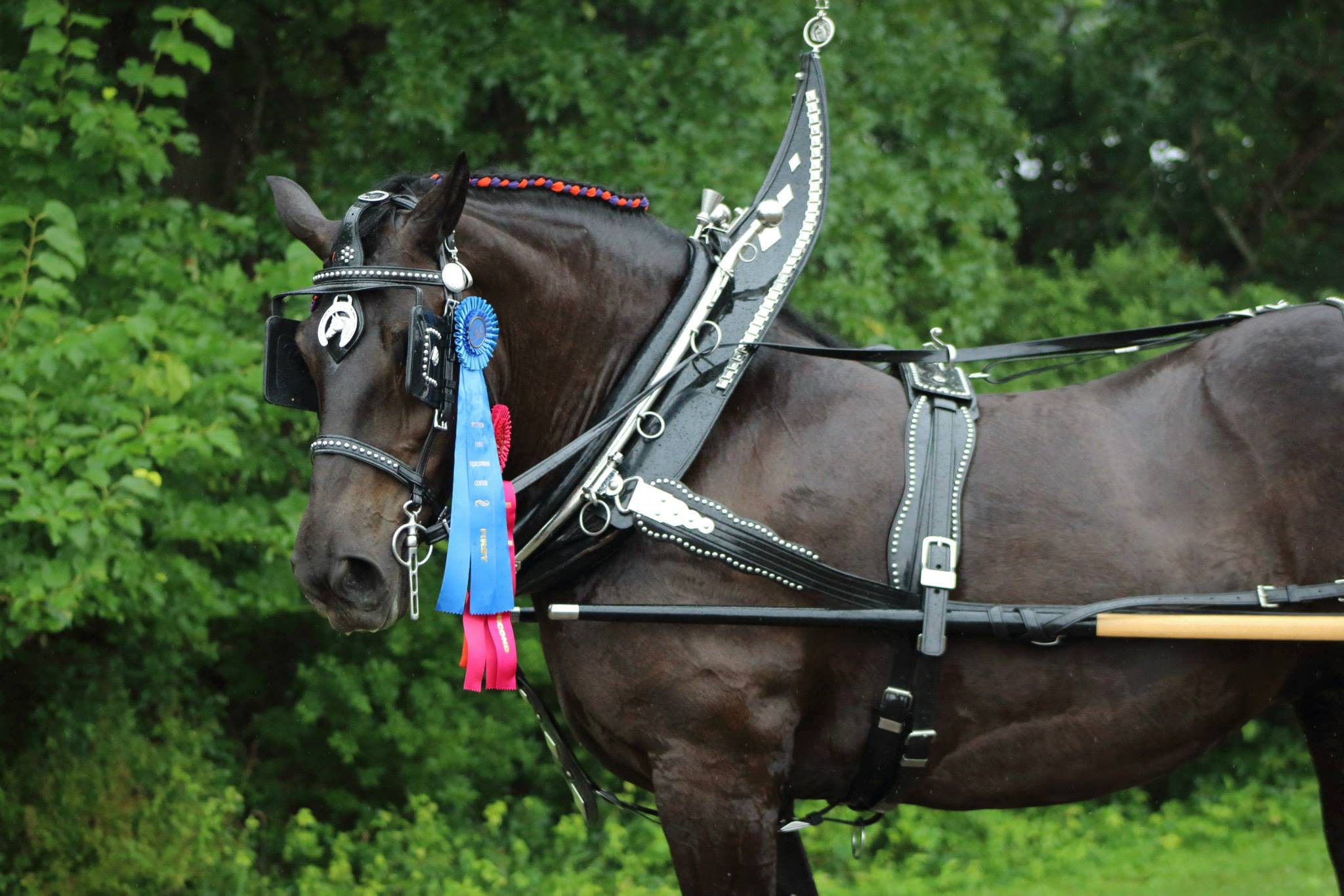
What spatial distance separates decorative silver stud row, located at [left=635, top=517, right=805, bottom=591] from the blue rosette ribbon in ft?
0.91

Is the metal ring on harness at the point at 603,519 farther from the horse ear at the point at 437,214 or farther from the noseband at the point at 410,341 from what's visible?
the horse ear at the point at 437,214

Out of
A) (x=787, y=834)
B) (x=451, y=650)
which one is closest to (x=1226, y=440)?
(x=787, y=834)

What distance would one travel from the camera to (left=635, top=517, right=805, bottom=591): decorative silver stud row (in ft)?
7.97

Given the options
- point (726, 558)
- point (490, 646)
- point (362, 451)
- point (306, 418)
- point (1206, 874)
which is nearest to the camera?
point (362, 451)

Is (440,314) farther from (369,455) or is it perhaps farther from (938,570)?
(938,570)

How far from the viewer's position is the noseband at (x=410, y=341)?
2.34 meters

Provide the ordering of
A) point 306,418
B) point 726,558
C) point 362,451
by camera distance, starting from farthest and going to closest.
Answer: point 306,418 → point 726,558 → point 362,451

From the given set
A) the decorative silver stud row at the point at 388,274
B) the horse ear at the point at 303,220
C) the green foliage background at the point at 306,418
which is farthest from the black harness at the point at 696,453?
the green foliage background at the point at 306,418

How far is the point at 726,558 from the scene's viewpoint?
2.43 m

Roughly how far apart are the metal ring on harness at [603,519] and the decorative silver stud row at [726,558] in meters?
0.05

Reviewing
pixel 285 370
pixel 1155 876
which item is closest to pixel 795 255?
pixel 285 370

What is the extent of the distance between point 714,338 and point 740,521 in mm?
398

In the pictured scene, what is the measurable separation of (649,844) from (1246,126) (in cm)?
670

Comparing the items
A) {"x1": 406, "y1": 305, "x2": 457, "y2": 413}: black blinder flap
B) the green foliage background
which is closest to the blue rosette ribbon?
{"x1": 406, "y1": 305, "x2": 457, "y2": 413}: black blinder flap
